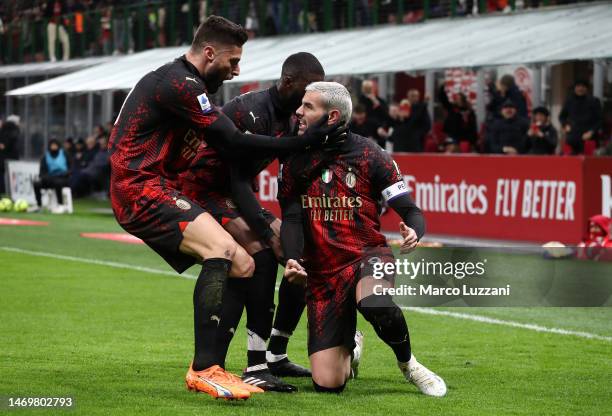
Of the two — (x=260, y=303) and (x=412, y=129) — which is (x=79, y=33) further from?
(x=260, y=303)

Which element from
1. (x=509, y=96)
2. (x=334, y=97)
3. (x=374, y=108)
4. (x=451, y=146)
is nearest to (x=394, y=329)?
(x=334, y=97)

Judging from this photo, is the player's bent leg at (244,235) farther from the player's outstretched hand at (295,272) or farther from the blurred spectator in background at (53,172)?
the blurred spectator in background at (53,172)

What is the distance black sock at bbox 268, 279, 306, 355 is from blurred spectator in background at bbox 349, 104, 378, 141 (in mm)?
13866

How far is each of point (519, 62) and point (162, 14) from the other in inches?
776

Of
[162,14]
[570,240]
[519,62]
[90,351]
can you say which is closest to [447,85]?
[519,62]

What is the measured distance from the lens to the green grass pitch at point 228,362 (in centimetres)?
696

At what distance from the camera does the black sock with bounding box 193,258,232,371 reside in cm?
702

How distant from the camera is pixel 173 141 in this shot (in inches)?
286

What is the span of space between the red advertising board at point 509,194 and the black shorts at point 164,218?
32.1 ft

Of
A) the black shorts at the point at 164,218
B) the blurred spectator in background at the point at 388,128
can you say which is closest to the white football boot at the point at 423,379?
the black shorts at the point at 164,218

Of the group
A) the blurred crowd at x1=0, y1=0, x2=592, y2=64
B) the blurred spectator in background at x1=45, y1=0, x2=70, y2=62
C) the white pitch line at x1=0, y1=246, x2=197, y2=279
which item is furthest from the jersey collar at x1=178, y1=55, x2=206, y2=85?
the blurred spectator in background at x1=45, y1=0, x2=70, y2=62

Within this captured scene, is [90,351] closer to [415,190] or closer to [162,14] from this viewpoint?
[415,190]

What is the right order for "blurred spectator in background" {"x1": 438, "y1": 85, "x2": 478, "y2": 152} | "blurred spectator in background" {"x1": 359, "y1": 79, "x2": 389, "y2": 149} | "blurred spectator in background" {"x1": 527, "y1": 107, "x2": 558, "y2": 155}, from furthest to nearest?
"blurred spectator in background" {"x1": 359, "y1": 79, "x2": 389, "y2": 149}
"blurred spectator in background" {"x1": 438, "y1": 85, "x2": 478, "y2": 152}
"blurred spectator in background" {"x1": 527, "y1": 107, "x2": 558, "y2": 155}

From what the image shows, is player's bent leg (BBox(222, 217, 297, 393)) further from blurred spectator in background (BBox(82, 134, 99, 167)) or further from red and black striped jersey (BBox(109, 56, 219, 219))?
blurred spectator in background (BBox(82, 134, 99, 167))
